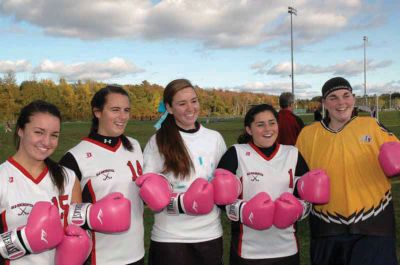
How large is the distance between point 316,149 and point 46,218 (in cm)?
219

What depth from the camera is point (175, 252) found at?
3.14 m

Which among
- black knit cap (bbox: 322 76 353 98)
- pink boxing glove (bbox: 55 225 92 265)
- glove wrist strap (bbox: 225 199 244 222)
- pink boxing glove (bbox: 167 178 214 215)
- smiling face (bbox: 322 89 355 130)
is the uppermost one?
black knit cap (bbox: 322 76 353 98)

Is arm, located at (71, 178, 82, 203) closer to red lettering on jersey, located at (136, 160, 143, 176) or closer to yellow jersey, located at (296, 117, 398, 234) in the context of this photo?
red lettering on jersey, located at (136, 160, 143, 176)

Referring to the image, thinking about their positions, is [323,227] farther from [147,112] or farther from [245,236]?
[147,112]

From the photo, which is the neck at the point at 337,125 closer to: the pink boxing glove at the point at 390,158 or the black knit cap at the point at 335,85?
the black knit cap at the point at 335,85

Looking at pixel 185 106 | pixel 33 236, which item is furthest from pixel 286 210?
pixel 33 236

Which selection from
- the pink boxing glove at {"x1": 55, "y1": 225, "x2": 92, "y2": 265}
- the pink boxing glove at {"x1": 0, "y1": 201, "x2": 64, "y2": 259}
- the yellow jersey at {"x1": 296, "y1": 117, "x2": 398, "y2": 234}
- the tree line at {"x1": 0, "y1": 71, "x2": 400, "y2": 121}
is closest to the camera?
the pink boxing glove at {"x1": 0, "y1": 201, "x2": 64, "y2": 259}

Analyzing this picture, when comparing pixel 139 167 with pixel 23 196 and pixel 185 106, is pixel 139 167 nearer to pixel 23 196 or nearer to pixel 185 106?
pixel 185 106

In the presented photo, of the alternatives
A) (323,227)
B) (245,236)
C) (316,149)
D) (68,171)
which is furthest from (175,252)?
(316,149)

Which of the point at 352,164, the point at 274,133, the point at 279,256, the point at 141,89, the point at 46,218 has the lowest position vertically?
the point at 279,256

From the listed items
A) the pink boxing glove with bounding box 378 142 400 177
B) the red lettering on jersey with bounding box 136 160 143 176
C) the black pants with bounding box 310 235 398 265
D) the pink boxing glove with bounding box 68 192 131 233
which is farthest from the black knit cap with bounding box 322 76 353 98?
the pink boxing glove with bounding box 68 192 131 233

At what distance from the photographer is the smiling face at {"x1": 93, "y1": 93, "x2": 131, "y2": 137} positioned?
3.17 metres

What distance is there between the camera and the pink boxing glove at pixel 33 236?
247 cm

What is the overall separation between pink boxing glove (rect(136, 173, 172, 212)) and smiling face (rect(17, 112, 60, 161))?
0.69 metres
